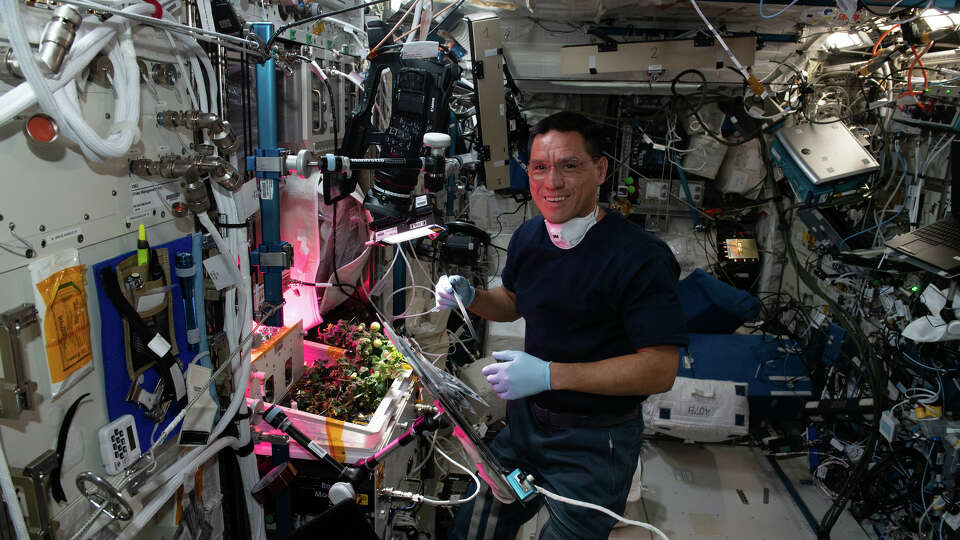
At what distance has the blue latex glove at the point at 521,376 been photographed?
5.79 feet

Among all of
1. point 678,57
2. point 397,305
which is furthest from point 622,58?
point 397,305

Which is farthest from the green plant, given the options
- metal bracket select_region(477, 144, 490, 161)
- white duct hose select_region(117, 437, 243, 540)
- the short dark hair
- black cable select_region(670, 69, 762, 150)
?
black cable select_region(670, 69, 762, 150)

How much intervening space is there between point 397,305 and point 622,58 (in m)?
2.65

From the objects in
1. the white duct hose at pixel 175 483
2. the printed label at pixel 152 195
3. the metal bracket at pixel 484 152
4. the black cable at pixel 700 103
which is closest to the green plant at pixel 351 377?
the white duct hose at pixel 175 483

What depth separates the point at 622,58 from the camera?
431 centimetres

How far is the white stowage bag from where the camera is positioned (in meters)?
4.06

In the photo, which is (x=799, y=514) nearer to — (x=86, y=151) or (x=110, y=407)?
(x=110, y=407)

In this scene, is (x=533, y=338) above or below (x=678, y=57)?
below

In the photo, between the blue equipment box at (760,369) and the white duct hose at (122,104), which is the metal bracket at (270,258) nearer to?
the white duct hose at (122,104)

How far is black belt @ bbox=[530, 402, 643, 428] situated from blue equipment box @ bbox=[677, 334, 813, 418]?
2583 millimetres

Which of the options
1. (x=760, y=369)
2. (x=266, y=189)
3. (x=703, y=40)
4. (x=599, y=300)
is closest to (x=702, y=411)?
(x=760, y=369)

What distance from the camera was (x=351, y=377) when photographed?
276 centimetres

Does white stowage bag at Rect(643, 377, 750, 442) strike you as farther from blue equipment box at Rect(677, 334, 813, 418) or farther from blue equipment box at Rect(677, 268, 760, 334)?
blue equipment box at Rect(677, 268, 760, 334)

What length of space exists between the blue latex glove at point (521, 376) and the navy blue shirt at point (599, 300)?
20 cm
